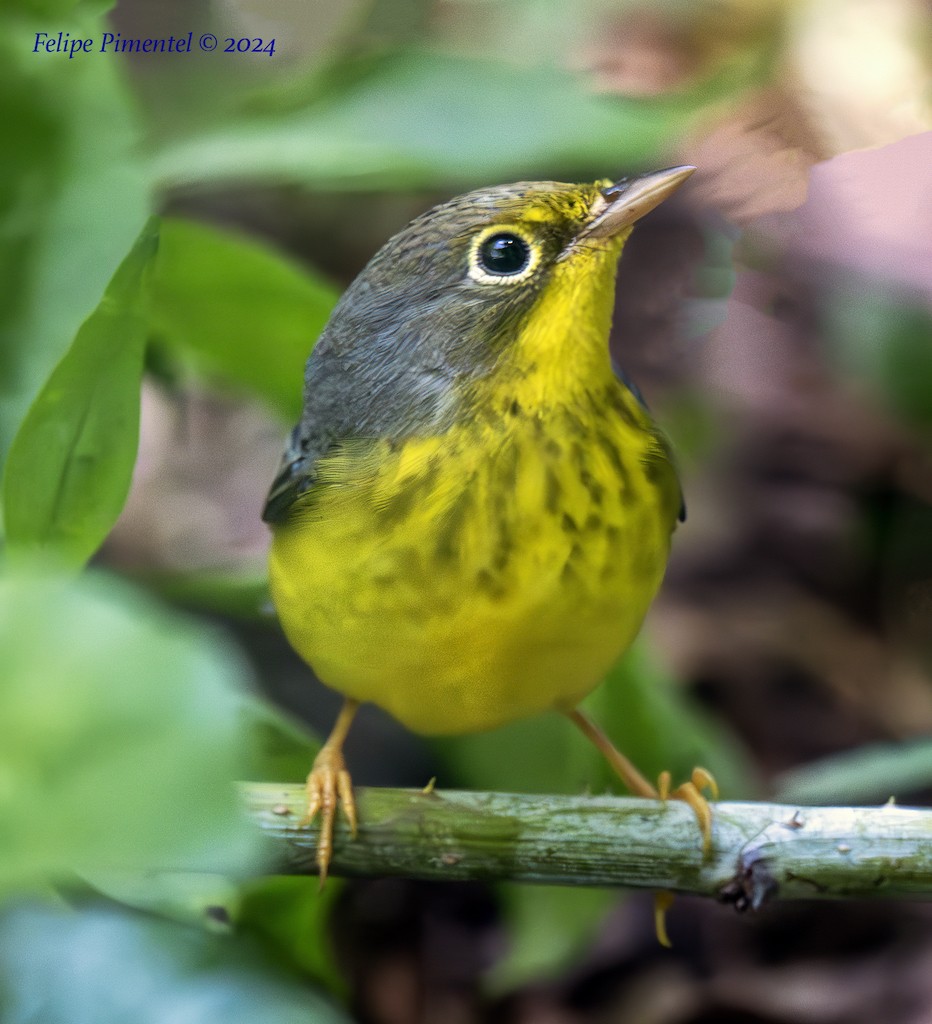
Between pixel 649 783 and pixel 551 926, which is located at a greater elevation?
pixel 649 783

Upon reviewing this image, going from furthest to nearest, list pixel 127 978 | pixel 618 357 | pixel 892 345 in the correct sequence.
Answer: pixel 618 357 → pixel 892 345 → pixel 127 978

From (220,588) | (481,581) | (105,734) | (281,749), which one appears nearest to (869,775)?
(481,581)

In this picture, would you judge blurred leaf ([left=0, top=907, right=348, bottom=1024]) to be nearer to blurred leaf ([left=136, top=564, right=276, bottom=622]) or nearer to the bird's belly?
the bird's belly

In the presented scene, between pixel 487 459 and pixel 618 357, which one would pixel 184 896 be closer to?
pixel 487 459

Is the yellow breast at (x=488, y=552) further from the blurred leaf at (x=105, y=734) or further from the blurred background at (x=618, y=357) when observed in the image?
the blurred leaf at (x=105, y=734)

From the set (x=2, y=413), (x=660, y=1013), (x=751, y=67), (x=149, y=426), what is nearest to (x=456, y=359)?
(x=2, y=413)

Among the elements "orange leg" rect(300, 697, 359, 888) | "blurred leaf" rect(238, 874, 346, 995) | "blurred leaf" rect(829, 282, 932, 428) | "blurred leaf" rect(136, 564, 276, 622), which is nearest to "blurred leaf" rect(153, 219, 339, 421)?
"blurred leaf" rect(136, 564, 276, 622)
